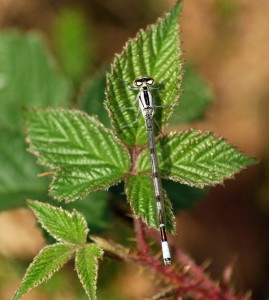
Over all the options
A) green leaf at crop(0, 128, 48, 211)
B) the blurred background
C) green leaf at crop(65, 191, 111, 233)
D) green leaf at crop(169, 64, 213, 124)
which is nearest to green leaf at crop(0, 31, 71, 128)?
the blurred background

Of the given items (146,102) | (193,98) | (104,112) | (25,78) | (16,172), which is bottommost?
(146,102)

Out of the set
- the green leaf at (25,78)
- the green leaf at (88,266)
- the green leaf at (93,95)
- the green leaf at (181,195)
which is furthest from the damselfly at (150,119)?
the green leaf at (25,78)

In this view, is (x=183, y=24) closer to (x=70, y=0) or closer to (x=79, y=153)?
(x=70, y=0)

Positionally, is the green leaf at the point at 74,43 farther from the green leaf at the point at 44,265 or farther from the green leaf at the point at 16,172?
the green leaf at the point at 44,265

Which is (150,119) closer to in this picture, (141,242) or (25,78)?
(141,242)

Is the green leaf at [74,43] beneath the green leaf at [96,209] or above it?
above

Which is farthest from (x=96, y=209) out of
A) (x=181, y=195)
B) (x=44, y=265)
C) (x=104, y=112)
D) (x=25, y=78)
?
(x=25, y=78)
